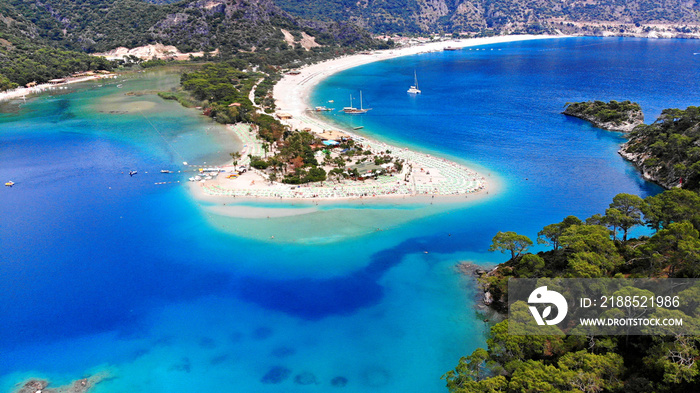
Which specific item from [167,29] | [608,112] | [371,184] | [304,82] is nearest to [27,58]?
[167,29]

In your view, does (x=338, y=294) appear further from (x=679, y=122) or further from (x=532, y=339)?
(x=679, y=122)

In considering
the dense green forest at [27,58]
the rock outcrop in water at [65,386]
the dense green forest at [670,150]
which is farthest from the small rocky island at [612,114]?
the dense green forest at [27,58]

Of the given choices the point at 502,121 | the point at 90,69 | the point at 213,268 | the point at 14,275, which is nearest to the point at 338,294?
the point at 213,268

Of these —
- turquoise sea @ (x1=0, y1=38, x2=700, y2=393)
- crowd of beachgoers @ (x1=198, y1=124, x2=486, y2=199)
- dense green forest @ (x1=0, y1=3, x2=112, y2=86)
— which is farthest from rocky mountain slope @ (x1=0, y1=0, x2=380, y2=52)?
crowd of beachgoers @ (x1=198, y1=124, x2=486, y2=199)

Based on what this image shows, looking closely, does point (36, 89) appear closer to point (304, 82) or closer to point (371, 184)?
point (304, 82)

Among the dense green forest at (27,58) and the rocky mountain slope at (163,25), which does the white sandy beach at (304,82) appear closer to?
the rocky mountain slope at (163,25)

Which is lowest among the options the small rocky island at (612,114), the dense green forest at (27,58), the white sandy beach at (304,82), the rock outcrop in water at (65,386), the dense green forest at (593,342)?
the rock outcrop in water at (65,386)
